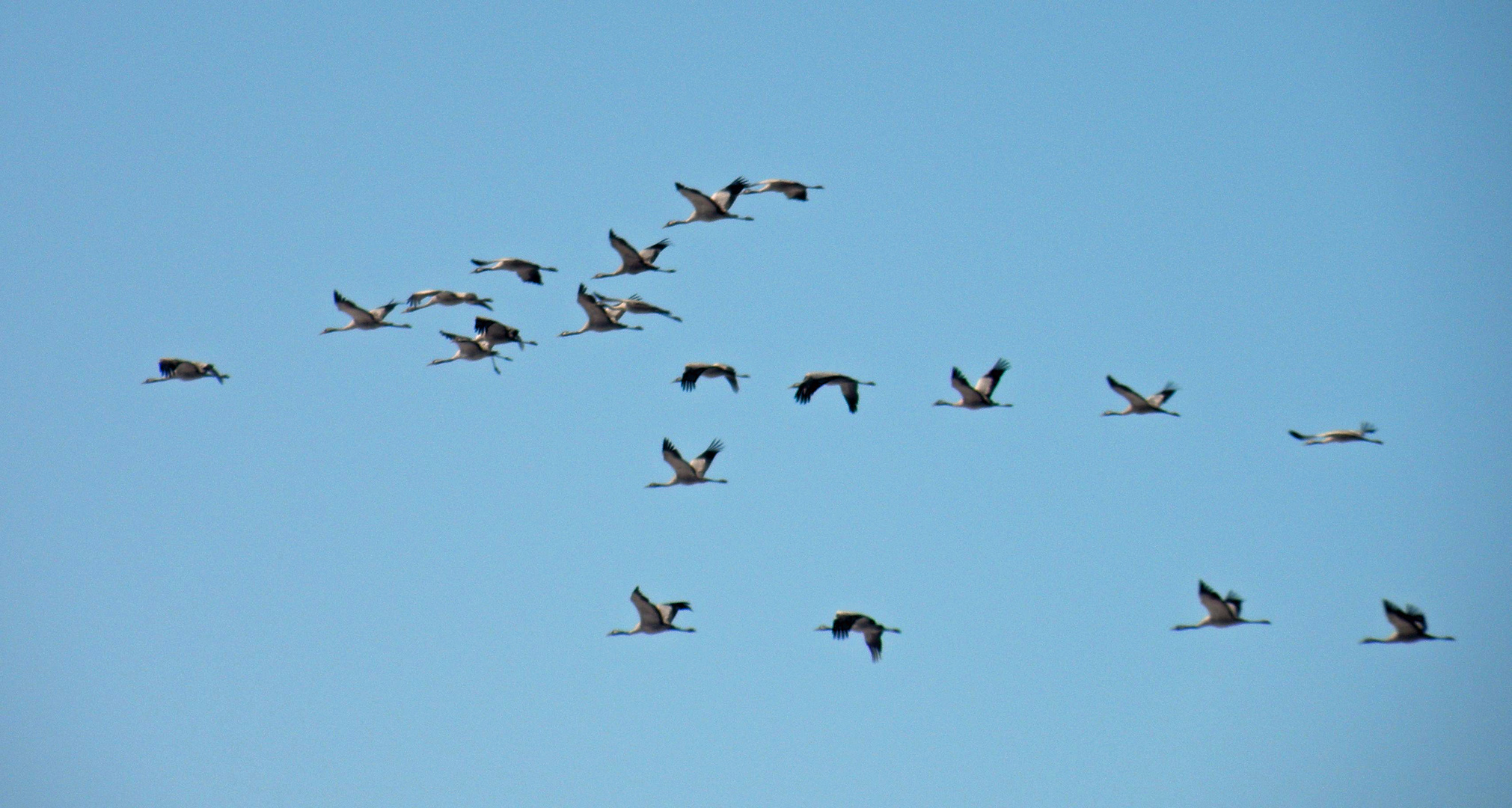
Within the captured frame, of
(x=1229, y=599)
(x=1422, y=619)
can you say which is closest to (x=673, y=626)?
(x=1229, y=599)

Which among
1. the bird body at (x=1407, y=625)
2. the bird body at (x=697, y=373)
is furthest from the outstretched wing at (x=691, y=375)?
the bird body at (x=1407, y=625)

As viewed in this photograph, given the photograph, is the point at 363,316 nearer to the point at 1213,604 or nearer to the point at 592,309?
the point at 592,309

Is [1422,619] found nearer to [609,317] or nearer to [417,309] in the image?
[609,317]

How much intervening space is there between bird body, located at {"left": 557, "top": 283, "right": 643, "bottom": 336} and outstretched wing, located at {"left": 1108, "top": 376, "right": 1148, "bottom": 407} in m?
9.06

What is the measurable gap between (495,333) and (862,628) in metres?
9.45

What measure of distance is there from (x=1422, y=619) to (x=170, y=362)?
2368 cm

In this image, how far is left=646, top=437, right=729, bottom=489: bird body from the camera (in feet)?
118

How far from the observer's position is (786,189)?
37219 millimetres

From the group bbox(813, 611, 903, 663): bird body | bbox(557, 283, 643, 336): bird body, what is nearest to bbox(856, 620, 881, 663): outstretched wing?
bbox(813, 611, 903, 663): bird body

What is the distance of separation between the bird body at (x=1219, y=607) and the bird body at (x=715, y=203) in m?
10.9

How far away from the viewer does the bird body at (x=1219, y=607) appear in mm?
34281

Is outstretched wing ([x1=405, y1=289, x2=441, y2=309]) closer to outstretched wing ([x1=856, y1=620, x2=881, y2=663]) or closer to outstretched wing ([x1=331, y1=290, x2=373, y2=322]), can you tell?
outstretched wing ([x1=331, y1=290, x2=373, y2=322])

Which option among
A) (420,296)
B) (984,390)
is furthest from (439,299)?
(984,390)

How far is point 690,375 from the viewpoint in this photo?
117ft
